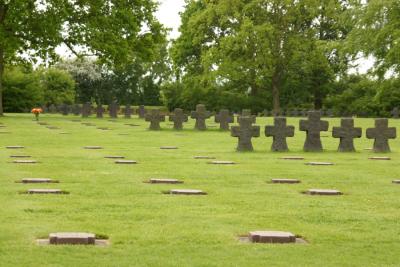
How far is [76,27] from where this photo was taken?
43.2 m

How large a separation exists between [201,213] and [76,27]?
116 ft

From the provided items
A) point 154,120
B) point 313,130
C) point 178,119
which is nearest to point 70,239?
point 313,130

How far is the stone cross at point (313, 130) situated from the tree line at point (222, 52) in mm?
20092

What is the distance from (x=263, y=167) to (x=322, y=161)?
8.28ft

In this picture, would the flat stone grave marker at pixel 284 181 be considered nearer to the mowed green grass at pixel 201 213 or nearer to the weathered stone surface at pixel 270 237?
the mowed green grass at pixel 201 213

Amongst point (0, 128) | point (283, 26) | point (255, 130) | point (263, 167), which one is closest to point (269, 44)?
point (283, 26)

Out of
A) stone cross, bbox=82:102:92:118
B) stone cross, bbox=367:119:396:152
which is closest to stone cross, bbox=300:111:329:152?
stone cross, bbox=367:119:396:152

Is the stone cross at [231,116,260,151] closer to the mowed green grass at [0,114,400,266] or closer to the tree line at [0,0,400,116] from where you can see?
the mowed green grass at [0,114,400,266]

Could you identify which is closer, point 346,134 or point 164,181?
point 164,181

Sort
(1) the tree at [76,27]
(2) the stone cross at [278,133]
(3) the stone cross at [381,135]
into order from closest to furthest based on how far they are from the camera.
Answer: (2) the stone cross at [278,133]
(3) the stone cross at [381,135]
(1) the tree at [76,27]

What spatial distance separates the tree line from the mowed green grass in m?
25.9

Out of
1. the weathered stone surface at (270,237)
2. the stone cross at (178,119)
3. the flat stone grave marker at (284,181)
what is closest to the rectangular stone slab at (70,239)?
the weathered stone surface at (270,237)

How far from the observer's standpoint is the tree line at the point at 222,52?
140 feet

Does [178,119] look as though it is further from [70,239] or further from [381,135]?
[70,239]
